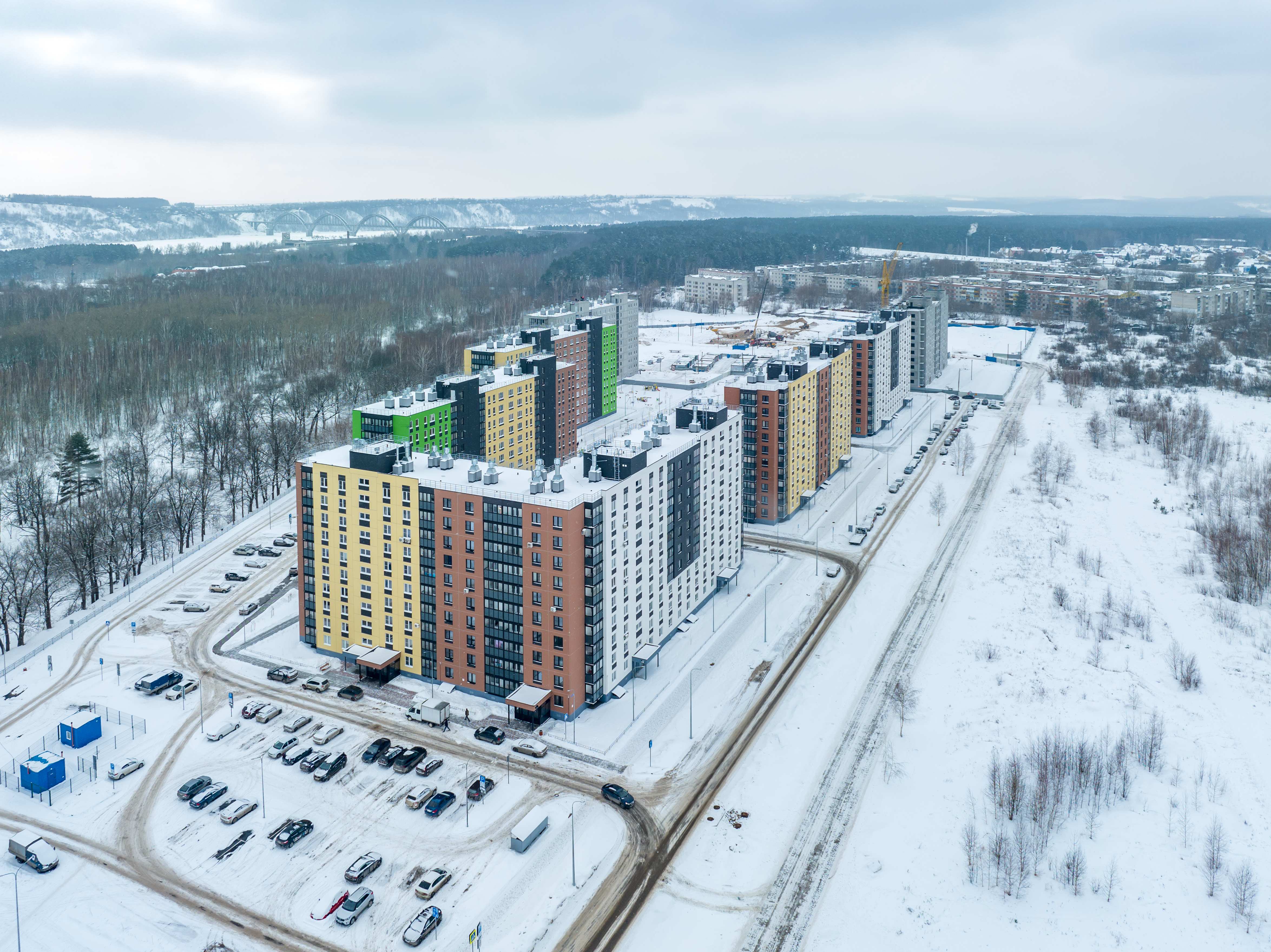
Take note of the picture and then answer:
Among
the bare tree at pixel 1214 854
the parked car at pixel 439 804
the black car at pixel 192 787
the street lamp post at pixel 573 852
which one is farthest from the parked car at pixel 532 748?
the bare tree at pixel 1214 854

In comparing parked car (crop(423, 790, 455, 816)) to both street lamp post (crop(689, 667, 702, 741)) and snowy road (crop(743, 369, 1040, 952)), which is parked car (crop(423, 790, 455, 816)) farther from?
snowy road (crop(743, 369, 1040, 952))

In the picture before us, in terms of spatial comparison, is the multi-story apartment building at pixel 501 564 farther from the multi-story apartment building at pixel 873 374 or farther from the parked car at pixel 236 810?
the multi-story apartment building at pixel 873 374

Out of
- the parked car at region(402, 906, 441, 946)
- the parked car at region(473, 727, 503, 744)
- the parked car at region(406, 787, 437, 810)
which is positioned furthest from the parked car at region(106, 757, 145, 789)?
the parked car at region(402, 906, 441, 946)

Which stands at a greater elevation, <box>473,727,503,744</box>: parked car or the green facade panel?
the green facade panel

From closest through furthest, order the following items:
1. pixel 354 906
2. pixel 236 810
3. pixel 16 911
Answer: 1. pixel 354 906
2. pixel 16 911
3. pixel 236 810

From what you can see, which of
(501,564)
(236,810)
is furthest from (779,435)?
(236,810)

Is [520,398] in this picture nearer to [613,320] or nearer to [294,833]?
[613,320]
